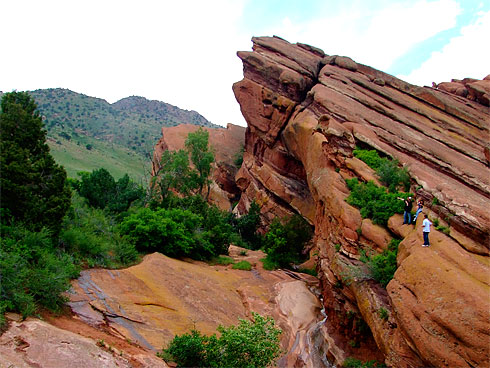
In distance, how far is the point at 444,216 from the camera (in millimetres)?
11562

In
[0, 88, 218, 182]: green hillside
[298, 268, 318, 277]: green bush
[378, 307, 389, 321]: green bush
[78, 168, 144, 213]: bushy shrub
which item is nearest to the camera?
[378, 307, 389, 321]: green bush

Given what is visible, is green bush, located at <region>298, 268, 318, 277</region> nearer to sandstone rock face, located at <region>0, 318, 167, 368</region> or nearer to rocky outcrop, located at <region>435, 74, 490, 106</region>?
sandstone rock face, located at <region>0, 318, 167, 368</region>

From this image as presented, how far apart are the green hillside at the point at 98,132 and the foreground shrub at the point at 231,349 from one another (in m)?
46.7

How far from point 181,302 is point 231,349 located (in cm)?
542

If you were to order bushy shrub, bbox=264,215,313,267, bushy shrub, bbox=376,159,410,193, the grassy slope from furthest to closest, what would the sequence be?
the grassy slope, bushy shrub, bbox=264,215,313,267, bushy shrub, bbox=376,159,410,193

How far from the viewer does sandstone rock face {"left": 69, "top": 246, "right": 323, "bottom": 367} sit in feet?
36.2

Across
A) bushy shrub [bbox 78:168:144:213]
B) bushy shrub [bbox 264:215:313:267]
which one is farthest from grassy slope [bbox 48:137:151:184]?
bushy shrub [bbox 264:215:313:267]

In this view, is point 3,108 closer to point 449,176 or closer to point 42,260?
point 42,260

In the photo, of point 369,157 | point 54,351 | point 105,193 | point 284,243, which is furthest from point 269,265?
point 54,351

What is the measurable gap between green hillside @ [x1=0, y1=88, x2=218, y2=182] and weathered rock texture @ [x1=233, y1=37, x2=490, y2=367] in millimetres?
28822

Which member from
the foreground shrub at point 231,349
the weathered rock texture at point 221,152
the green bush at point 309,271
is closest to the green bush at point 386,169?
the foreground shrub at point 231,349

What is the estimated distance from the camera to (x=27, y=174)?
13531 mm

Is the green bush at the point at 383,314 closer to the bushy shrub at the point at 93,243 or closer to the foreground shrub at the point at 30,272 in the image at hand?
the foreground shrub at the point at 30,272

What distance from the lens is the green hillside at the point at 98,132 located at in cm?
6506
